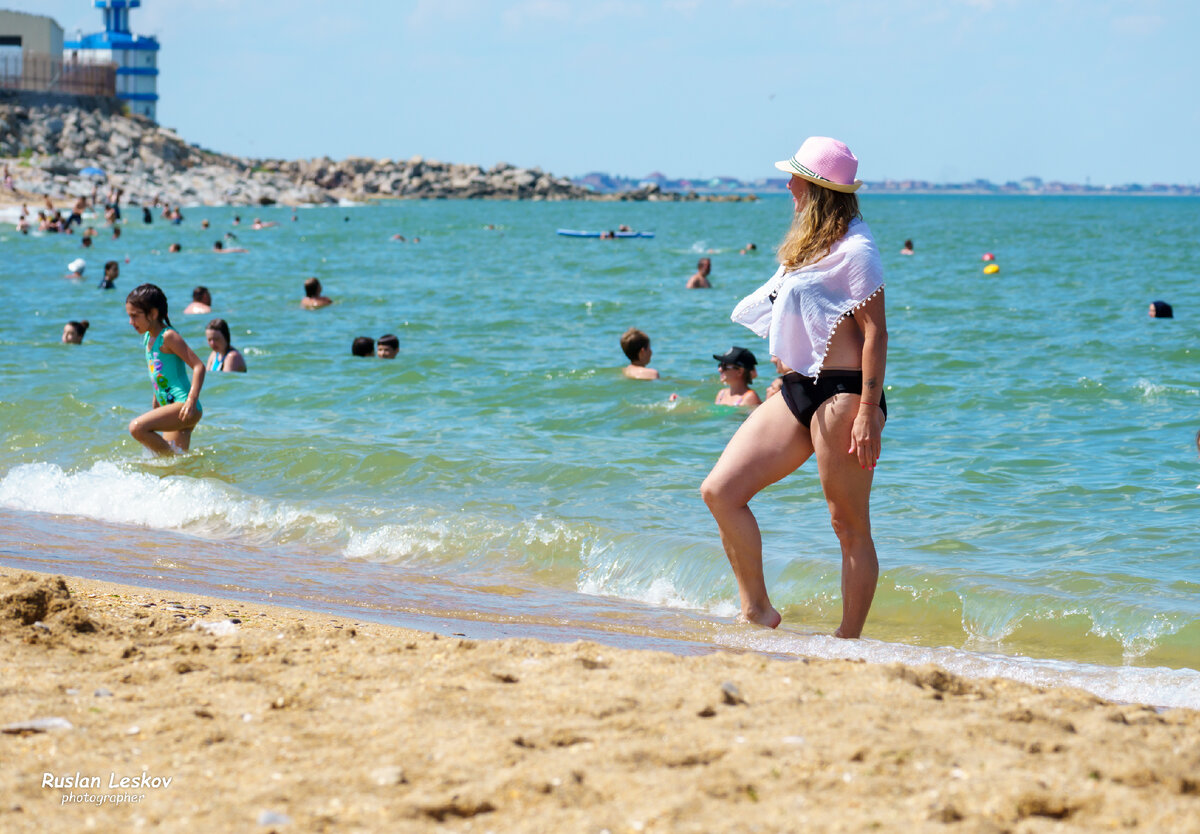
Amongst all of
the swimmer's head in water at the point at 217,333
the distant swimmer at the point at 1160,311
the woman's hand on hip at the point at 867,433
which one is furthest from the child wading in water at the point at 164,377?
the distant swimmer at the point at 1160,311

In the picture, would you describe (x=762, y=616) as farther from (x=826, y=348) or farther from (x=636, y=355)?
(x=636, y=355)

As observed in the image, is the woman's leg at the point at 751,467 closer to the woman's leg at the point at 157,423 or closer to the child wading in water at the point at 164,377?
the child wading in water at the point at 164,377

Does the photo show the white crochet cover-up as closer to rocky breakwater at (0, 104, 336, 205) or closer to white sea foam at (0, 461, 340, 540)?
white sea foam at (0, 461, 340, 540)

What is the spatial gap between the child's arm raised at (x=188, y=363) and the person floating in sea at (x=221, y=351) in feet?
12.5

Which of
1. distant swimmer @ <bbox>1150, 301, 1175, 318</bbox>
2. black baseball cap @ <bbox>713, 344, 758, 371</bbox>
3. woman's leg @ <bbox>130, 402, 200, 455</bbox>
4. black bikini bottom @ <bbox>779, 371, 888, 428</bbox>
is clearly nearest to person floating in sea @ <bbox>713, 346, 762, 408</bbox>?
black baseball cap @ <bbox>713, 344, 758, 371</bbox>

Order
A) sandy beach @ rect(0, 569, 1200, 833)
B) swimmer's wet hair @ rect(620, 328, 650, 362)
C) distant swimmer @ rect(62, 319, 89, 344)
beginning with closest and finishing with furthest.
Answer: sandy beach @ rect(0, 569, 1200, 833), swimmer's wet hair @ rect(620, 328, 650, 362), distant swimmer @ rect(62, 319, 89, 344)

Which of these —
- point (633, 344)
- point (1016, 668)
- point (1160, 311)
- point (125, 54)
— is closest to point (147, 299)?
point (633, 344)

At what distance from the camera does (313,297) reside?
21.6 metres

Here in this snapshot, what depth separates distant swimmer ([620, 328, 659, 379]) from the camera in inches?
532

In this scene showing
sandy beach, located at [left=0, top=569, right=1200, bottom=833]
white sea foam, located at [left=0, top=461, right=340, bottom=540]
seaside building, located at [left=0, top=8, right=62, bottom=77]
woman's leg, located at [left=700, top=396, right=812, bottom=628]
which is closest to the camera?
sandy beach, located at [left=0, top=569, right=1200, bottom=833]

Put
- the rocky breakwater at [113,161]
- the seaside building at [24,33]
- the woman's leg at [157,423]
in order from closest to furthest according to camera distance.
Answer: the woman's leg at [157,423] < the rocky breakwater at [113,161] < the seaside building at [24,33]

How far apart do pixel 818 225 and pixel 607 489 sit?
4601mm

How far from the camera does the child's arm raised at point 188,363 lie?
8.87 m

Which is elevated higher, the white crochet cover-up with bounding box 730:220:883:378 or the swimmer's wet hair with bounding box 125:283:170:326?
the white crochet cover-up with bounding box 730:220:883:378
